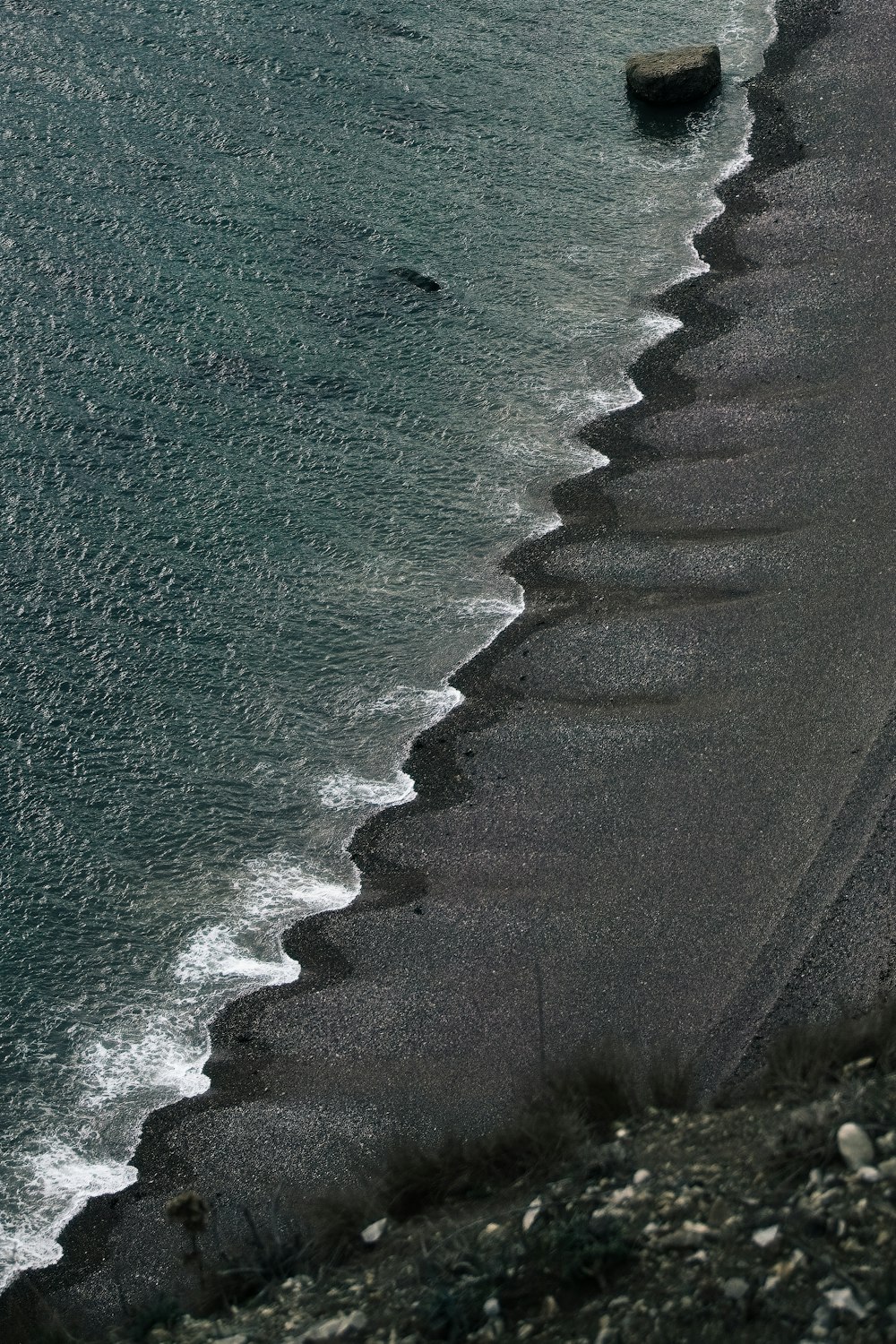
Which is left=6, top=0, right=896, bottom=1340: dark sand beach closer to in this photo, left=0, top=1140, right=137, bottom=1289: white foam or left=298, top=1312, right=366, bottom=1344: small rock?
left=0, top=1140, right=137, bottom=1289: white foam

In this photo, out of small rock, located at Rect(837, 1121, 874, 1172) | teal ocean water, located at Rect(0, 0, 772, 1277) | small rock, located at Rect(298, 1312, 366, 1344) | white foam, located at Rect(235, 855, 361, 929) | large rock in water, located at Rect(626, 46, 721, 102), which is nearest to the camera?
small rock, located at Rect(298, 1312, 366, 1344)

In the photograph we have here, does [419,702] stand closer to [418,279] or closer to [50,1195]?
[50,1195]

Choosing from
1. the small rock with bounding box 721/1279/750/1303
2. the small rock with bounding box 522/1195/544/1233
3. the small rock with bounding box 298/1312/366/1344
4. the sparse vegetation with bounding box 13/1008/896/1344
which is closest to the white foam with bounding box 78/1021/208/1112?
the sparse vegetation with bounding box 13/1008/896/1344

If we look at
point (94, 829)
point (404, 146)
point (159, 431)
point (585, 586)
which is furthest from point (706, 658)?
point (404, 146)

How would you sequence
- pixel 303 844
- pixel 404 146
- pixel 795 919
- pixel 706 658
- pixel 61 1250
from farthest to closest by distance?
pixel 404 146 → pixel 706 658 → pixel 303 844 → pixel 795 919 → pixel 61 1250

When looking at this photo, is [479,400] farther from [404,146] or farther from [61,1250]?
[61,1250]

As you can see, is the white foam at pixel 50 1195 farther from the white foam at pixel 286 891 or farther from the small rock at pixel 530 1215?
the small rock at pixel 530 1215
